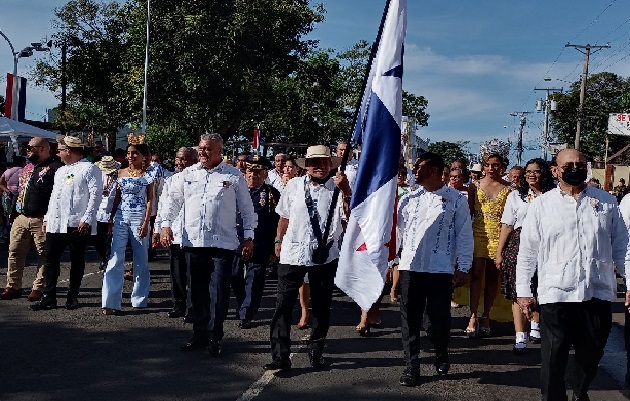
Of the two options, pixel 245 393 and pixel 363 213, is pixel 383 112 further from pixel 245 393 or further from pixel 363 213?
pixel 245 393

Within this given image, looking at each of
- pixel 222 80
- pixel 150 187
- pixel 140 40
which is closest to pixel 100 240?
pixel 150 187

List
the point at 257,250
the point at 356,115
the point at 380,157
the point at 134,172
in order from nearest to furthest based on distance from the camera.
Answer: the point at 380,157 < the point at 356,115 < the point at 257,250 < the point at 134,172

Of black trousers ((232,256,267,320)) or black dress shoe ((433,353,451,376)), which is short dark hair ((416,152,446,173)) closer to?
black dress shoe ((433,353,451,376))

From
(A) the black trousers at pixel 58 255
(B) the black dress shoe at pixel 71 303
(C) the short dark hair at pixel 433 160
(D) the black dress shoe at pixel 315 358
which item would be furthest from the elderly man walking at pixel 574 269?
(B) the black dress shoe at pixel 71 303

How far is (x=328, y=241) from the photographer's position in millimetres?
6395

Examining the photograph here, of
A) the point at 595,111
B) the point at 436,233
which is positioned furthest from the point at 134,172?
the point at 595,111

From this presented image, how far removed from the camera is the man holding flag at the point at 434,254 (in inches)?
242

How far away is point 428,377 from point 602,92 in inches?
2648

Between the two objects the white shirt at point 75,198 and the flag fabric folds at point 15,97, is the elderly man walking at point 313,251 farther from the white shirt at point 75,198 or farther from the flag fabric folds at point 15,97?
the flag fabric folds at point 15,97

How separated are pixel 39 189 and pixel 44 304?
1.48 meters

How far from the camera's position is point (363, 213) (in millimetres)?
5906

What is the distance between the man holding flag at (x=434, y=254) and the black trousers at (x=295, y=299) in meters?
0.69

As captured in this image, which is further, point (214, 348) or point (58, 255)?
point (58, 255)

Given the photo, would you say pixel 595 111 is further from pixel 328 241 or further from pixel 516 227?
pixel 328 241
